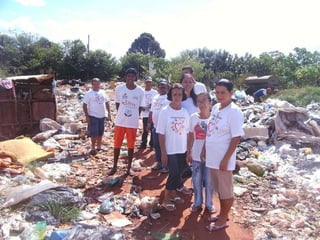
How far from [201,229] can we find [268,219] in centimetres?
96

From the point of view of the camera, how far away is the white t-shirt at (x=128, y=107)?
4.86 m

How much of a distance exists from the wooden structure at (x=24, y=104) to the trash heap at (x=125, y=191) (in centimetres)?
129

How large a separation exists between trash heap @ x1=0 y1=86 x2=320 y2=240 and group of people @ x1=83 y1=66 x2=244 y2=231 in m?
0.45

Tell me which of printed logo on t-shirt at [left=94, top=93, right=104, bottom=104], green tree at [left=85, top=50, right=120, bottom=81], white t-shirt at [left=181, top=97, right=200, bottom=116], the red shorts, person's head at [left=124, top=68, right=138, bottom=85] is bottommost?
the red shorts

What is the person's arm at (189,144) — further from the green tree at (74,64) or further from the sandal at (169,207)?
the green tree at (74,64)

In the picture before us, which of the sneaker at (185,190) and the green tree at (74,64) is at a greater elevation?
the green tree at (74,64)

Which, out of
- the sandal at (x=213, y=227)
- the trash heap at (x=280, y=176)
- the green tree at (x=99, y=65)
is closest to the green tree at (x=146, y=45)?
the green tree at (x=99, y=65)

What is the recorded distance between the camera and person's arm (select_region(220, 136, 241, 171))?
2.96 metres

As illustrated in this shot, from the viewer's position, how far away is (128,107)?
4.88m

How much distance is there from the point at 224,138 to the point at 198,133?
0.63 m

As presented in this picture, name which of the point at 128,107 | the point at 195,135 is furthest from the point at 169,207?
the point at 128,107

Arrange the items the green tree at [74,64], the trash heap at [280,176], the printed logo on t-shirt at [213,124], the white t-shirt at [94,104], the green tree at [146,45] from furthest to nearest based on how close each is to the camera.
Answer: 1. the green tree at [146,45]
2. the green tree at [74,64]
3. the white t-shirt at [94,104]
4. the trash heap at [280,176]
5. the printed logo on t-shirt at [213,124]

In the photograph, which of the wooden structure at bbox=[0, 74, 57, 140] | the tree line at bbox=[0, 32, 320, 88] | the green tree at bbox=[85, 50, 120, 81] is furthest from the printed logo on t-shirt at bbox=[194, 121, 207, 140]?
the green tree at bbox=[85, 50, 120, 81]

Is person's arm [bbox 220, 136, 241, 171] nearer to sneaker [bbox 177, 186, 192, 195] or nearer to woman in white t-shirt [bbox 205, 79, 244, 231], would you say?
woman in white t-shirt [bbox 205, 79, 244, 231]
